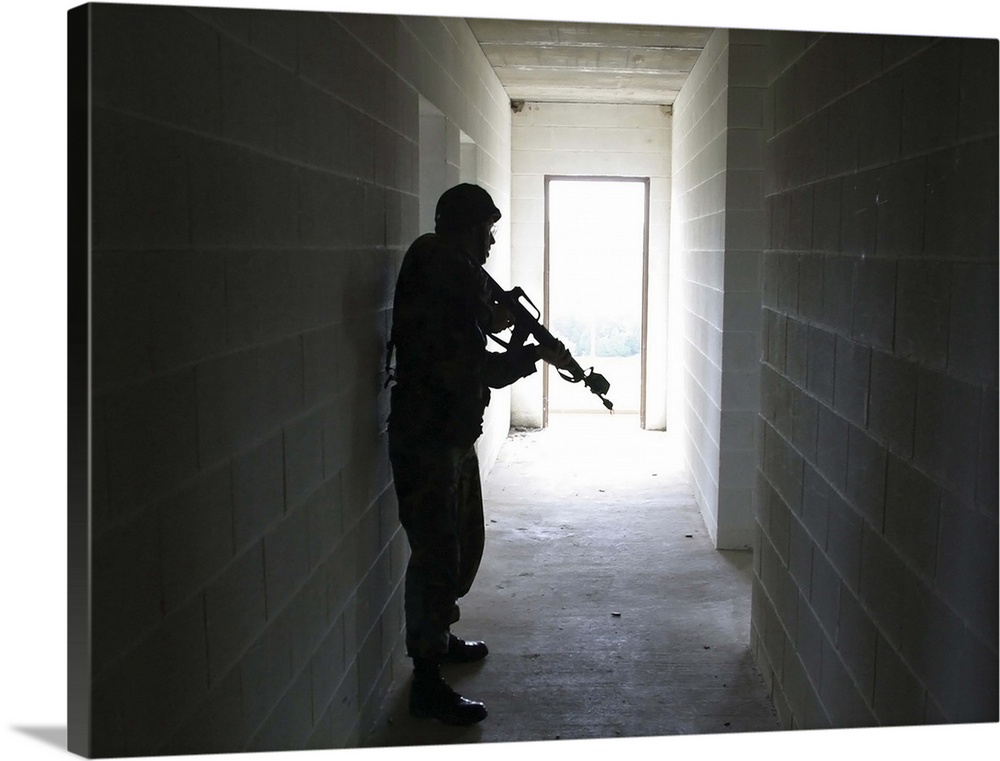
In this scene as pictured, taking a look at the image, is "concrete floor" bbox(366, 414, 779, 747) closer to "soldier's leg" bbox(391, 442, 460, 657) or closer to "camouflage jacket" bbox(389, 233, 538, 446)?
"soldier's leg" bbox(391, 442, 460, 657)

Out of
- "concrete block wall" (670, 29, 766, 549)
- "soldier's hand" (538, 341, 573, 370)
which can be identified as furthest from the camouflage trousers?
"concrete block wall" (670, 29, 766, 549)

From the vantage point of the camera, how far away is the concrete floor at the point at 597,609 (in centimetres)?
231

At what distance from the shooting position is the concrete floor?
231cm

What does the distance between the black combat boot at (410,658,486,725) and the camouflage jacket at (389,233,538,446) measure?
0.54m

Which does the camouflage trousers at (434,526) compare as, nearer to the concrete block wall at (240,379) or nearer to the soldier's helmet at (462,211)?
the concrete block wall at (240,379)

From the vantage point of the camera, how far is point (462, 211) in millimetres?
2252

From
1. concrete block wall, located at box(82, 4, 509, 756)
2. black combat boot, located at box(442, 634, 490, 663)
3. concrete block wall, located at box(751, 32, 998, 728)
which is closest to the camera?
concrete block wall, located at box(82, 4, 509, 756)

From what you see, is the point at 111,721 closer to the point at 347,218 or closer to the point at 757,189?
the point at 347,218

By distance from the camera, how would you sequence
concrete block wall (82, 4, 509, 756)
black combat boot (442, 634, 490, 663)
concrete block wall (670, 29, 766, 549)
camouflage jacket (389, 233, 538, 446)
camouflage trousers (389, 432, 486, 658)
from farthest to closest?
1. concrete block wall (670, 29, 766, 549)
2. black combat boot (442, 634, 490, 663)
3. camouflage trousers (389, 432, 486, 658)
4. camouflage jacket (389, 233, 538, 446)
5. concrete block wall (82, 4, 509, 756)

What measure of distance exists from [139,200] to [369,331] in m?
1.01

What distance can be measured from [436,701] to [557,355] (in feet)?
2.74

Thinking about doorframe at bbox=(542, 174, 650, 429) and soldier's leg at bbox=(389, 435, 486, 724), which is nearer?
soldier's leg at bbox=(389, 435, 486, 724)

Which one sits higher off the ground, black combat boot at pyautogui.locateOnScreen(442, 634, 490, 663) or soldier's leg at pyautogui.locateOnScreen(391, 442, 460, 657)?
soldier's leg at pyautogui.locateOnScreen(391, 442, 460, 657)

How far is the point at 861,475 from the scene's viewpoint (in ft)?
6.21
